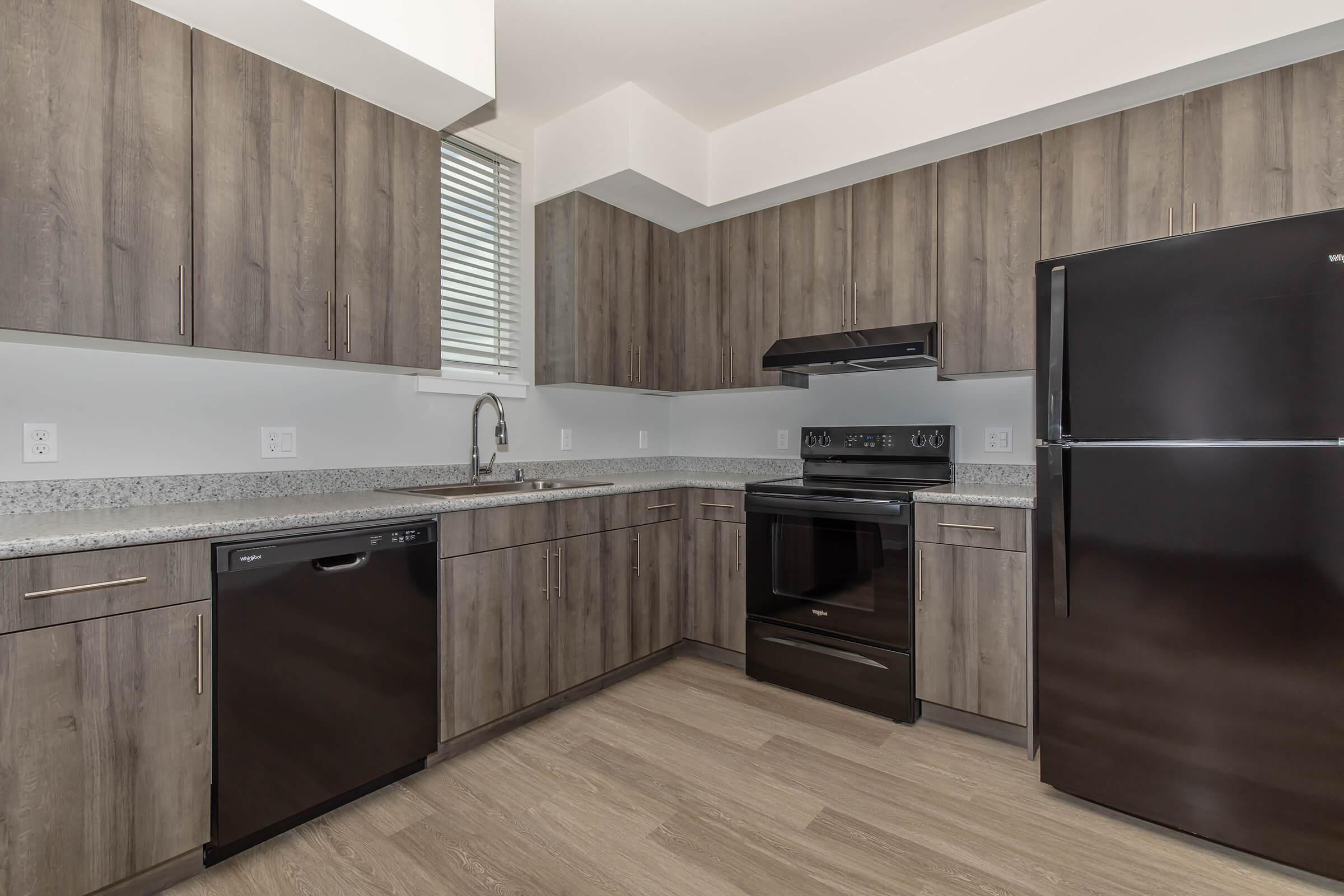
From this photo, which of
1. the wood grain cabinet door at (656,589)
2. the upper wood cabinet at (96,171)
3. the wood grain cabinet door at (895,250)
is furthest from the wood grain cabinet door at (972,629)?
the upper wood cabinet at (96,171)

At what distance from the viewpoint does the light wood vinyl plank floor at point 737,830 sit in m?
1.60

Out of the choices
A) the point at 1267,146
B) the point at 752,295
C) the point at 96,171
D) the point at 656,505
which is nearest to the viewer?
the point at 96,171

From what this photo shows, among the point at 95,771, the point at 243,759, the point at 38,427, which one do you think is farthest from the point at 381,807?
the point at 38,427

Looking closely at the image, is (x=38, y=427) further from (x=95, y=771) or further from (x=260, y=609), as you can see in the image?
(x=95, y=771)

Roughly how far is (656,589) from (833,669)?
35.7 inches

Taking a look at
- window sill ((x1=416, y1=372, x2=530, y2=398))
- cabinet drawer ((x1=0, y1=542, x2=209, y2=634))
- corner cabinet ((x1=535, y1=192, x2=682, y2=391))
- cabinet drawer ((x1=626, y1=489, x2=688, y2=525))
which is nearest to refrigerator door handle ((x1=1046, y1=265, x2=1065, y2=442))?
cabinet drawer ((x1=626, y1=489, x2=688, y2=525))

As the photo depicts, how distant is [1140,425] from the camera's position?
1.76 metres

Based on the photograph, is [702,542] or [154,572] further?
[702,542]

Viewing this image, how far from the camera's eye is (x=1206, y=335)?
1671 millimetres

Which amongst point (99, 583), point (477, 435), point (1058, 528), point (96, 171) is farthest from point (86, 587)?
point (1058, 528)

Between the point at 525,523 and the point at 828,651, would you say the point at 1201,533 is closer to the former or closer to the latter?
the point at 828,651

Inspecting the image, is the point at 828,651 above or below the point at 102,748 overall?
below

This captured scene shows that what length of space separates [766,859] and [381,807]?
1201 millimetres

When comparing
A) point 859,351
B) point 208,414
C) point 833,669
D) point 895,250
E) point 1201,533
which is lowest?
point 833,669
